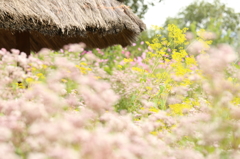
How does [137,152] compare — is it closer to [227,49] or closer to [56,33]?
[227,49]

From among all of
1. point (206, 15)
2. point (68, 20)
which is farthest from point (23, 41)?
point (206, 15)

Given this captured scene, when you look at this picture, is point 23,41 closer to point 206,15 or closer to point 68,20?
point 68,20

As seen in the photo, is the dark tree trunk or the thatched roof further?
the dark tree trunk

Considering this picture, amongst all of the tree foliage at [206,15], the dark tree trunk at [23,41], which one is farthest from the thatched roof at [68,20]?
the tree foliage at [206,15]

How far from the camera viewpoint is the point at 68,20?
11.5 ft

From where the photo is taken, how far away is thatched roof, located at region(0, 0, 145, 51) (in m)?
3.06

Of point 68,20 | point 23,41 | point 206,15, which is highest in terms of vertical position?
point 206,15

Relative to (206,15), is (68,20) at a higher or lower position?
lower

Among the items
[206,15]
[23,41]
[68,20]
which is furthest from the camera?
[206,15]

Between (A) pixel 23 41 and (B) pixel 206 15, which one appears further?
(B) pixel 206 15

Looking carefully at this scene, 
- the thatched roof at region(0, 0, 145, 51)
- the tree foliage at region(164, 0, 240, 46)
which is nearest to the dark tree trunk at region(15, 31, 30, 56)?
the thatched roof at region(0, 0, 145, 51)

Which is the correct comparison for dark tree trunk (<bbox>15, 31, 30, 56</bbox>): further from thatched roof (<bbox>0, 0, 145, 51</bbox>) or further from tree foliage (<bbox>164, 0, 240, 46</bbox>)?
tree foliage (<bbox>164, 0, 240, 46</bbox>)

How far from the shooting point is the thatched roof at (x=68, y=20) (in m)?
3.06

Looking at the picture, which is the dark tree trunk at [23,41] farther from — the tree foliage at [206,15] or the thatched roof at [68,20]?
the tree foliage at [206,15]
